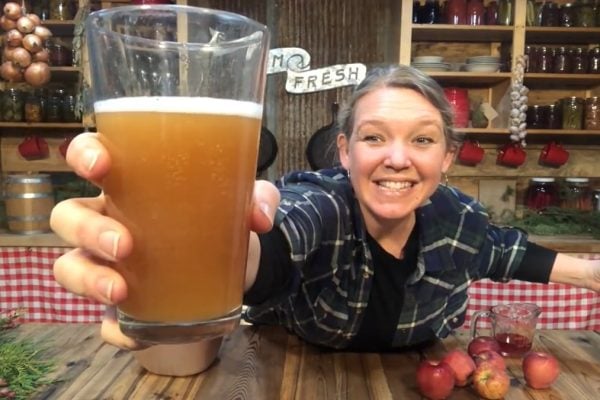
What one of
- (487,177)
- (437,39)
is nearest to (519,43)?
(437,39)

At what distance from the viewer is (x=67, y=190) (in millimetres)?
3473

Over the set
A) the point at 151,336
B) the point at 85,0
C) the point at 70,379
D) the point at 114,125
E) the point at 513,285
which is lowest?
the point at 513,285

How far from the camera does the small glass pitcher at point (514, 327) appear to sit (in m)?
1.38

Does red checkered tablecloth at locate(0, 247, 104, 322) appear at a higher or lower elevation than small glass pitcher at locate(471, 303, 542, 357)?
lower

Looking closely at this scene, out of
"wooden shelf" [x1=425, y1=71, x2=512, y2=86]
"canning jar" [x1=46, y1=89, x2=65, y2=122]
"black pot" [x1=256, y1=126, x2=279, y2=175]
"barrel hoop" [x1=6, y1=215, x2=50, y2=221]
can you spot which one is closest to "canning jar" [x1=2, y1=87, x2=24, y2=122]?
"canning jar" [x1=46, y1=89, x2=65, y2=122]

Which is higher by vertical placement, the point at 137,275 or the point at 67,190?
the point at 137,275

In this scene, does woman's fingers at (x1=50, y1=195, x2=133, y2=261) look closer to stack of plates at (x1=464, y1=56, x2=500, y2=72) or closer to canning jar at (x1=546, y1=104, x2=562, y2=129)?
stack of plates at (x1=464, y1=56, x2=500, y2=72)

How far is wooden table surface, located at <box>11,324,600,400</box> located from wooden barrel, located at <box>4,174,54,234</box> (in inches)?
71.8

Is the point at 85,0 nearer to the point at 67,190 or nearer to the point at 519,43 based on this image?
the point at 67,190

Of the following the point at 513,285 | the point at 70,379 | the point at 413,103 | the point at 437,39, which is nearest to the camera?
the point at 70,379

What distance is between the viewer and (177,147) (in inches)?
20.3

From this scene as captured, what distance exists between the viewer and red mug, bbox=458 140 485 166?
11.9 feet

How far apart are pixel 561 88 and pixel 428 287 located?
115 inches

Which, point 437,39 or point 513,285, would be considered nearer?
point 513,285
